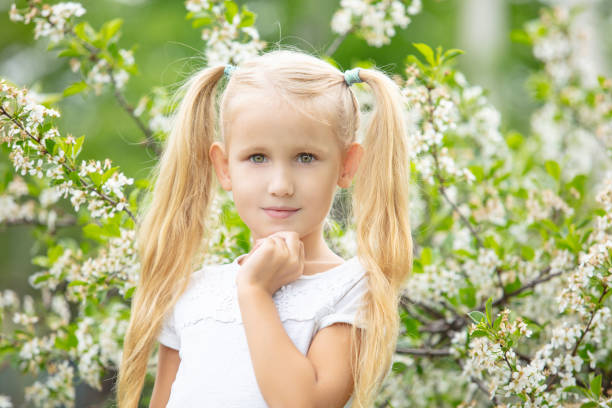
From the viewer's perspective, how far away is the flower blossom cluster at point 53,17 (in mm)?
2482

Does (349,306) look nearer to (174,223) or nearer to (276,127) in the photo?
(276,127)

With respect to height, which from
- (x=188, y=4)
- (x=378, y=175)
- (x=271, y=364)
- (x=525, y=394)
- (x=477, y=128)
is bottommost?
(x=525, y=394)

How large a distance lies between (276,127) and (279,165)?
106mm

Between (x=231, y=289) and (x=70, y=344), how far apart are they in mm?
1044

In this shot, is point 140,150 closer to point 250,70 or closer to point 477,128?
point 477,128

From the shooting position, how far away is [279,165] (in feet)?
5.80

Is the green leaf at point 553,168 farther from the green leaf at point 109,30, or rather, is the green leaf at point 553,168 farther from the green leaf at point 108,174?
the green leaf at point 109,30

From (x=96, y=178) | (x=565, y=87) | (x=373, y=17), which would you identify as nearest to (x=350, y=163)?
(x=96, y=178)

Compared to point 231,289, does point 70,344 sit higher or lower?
lower

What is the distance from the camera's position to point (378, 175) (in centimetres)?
193

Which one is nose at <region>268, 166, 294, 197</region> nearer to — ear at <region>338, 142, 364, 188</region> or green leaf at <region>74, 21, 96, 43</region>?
ear at <region>338, 142, 364, 188</region>

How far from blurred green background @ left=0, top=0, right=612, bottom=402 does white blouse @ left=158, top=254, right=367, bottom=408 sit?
25.2ft

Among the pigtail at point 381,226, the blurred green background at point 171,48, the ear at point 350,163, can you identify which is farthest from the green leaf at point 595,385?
the blurred green background at point 171,48

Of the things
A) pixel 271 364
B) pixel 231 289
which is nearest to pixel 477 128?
pixel 231 289
